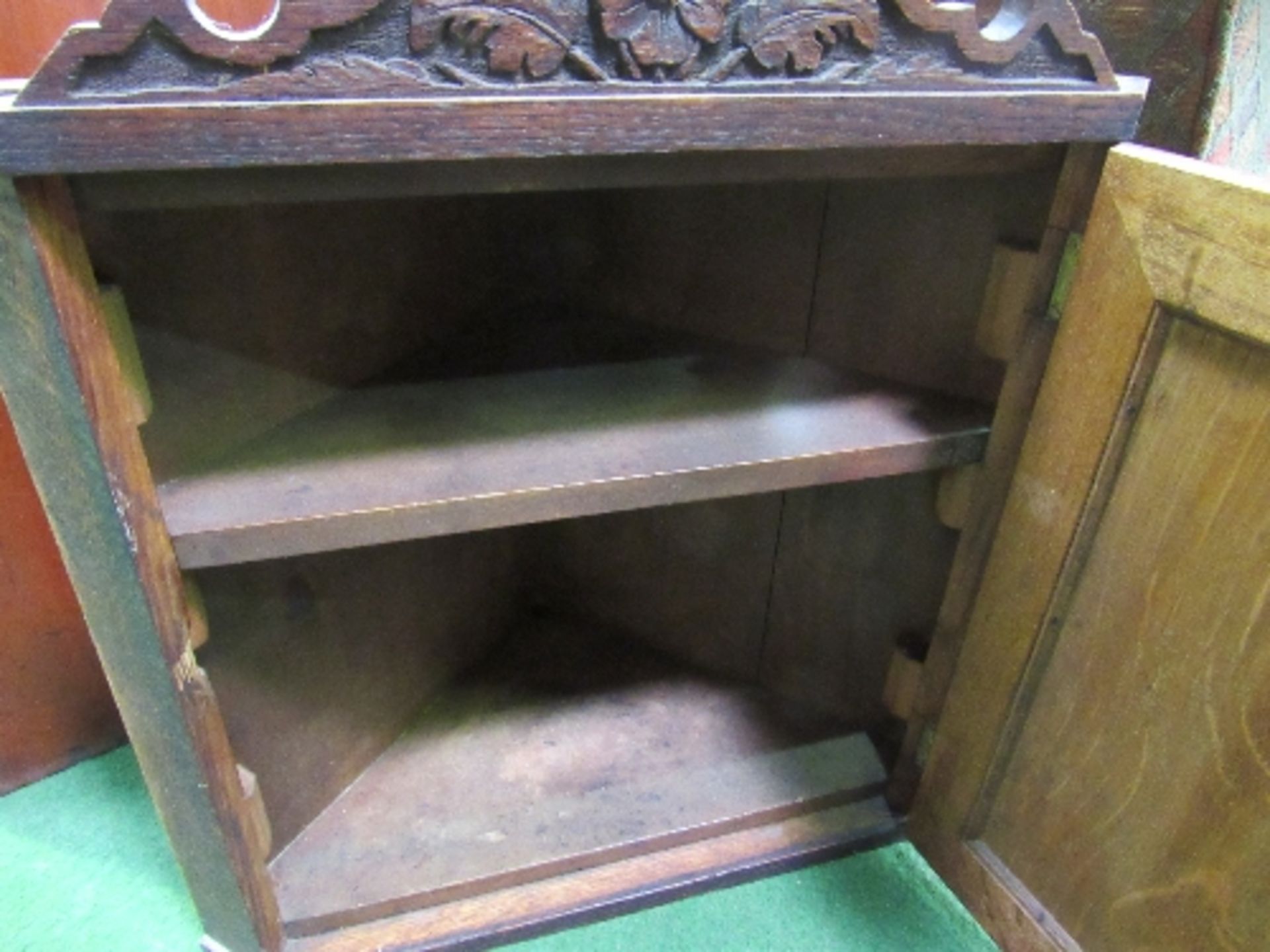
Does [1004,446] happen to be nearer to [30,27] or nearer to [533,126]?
[533,126]

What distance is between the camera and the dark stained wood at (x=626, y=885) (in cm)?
85

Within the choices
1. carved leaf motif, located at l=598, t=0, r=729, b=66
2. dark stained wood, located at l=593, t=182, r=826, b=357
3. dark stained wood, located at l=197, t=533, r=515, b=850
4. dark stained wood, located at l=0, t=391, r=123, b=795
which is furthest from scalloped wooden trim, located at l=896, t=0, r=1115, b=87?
dark stained wood, located at l=0, t=391, r=123, b=795

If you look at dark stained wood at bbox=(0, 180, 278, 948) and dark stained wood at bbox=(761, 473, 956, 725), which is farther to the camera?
dark stained wood at bbox=(761, 473, 956, 725)

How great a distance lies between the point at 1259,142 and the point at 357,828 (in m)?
1.08

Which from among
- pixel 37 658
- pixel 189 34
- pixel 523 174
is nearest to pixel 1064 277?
pixel 523 174

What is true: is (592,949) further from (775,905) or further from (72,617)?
(72,617)

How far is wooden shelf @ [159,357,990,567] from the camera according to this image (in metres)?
0.63

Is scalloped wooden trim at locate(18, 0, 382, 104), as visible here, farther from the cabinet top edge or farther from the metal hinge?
the metal hinge

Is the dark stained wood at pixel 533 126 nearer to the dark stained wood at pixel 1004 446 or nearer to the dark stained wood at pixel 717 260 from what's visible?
the dark stained wood at pixel 1004 446

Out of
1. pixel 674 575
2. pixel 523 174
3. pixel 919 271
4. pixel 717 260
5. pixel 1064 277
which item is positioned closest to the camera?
pixel 523 174

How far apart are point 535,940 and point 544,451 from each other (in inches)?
19.7

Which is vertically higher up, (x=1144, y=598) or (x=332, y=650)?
(x=1144, y=598)

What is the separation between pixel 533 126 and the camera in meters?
0.51

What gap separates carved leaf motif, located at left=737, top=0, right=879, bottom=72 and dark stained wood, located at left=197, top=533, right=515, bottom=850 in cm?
55
